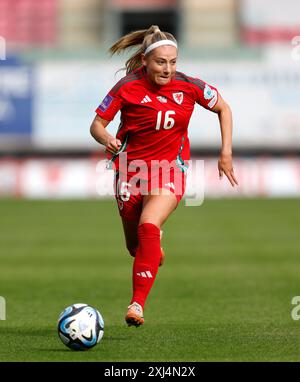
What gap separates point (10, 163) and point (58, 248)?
60.3 ft

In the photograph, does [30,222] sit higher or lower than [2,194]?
higher

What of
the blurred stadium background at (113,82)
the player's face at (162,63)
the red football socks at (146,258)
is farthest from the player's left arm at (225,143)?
the blurred stadium background at (113,82)

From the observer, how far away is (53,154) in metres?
38.4

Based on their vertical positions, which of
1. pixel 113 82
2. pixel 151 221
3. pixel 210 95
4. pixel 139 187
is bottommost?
pixel 113 82

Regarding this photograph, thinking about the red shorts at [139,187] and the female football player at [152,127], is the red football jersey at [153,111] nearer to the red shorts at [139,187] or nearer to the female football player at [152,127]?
the female football player at [152,127]

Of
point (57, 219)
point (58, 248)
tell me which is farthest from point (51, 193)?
point (58, 248)

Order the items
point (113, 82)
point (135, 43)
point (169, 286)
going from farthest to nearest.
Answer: point (113, 82)
point (169, 286)
point (135, 43)

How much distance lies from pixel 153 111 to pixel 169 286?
14.1ft

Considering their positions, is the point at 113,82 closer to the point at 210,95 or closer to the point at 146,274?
the point at 210,95

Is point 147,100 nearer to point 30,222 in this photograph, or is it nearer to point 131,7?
point 30,222

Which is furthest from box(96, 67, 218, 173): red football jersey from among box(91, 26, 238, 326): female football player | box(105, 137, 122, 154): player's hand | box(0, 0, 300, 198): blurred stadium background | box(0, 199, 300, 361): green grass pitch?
box(0, 0, 300, 198): blurred stadium background

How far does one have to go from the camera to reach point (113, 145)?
7.73 m

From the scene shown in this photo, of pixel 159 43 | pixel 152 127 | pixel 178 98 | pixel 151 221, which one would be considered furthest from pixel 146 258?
pixel 159 43

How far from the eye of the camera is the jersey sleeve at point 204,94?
8391mm
